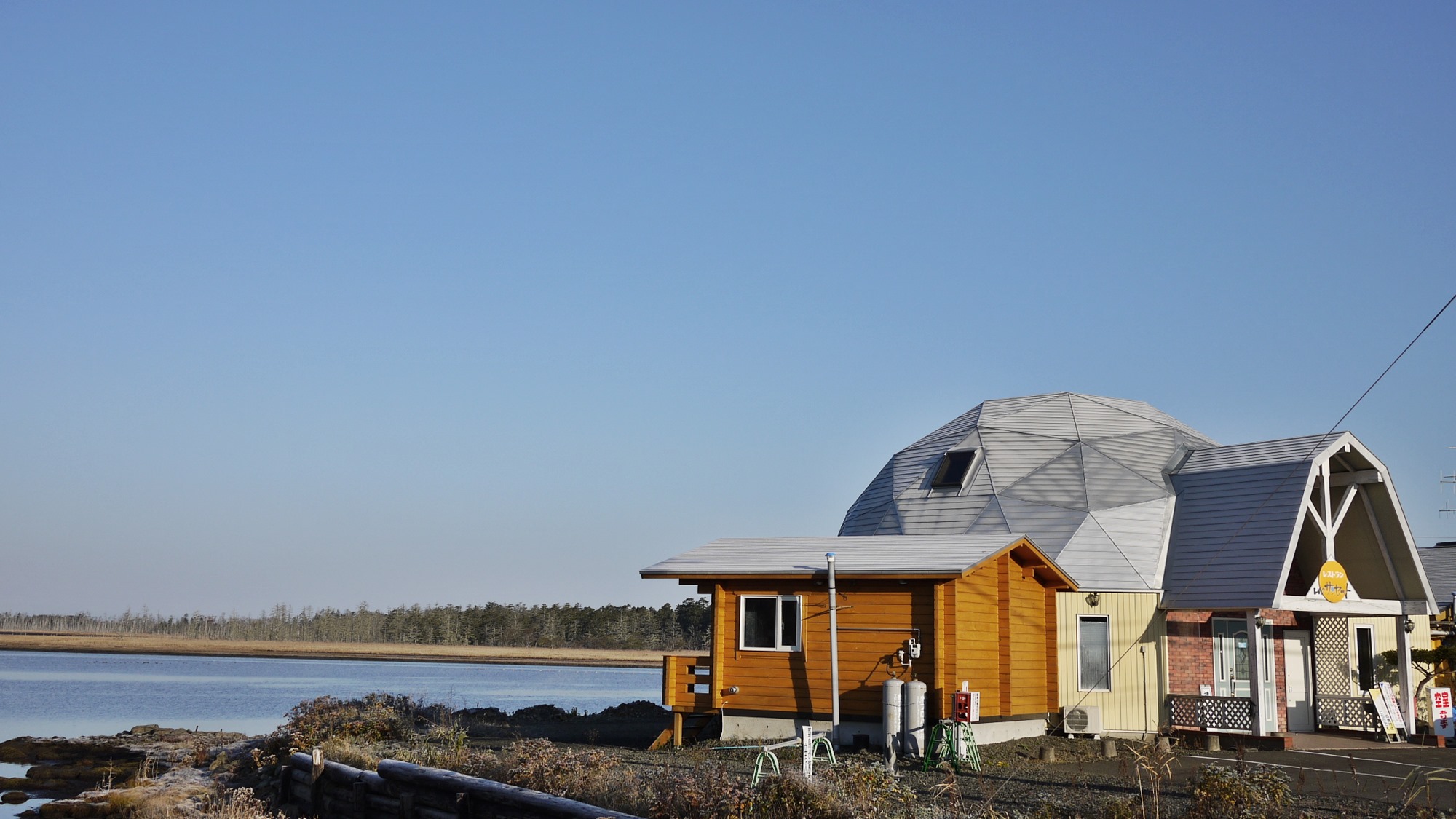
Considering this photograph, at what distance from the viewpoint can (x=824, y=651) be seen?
63.0 ft

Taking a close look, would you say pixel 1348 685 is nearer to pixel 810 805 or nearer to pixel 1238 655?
pixel 1238 655

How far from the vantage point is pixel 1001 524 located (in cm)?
2509

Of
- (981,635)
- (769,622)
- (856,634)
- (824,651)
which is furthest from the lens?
(769,622)

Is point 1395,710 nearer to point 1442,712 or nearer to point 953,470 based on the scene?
point 1442,712

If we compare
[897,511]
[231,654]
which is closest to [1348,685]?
[897,511]

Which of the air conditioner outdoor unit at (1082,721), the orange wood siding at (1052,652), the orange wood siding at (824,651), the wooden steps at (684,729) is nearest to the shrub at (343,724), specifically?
the wooden steps at (684,729)

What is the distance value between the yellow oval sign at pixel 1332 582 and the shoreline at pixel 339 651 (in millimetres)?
60275

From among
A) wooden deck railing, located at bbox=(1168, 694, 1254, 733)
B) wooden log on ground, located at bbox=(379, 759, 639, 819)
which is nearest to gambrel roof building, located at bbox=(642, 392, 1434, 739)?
wooden deck railing, located at bbox=(1168, 694, 1254, 733)

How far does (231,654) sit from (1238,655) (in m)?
81.5

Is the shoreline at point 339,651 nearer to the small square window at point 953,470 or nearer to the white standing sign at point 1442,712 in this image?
the small square window at point 953,470

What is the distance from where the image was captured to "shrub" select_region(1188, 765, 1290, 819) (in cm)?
1027

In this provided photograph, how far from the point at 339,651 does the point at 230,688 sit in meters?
43.6

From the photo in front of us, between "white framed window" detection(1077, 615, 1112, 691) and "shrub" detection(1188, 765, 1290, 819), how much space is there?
1213 cm

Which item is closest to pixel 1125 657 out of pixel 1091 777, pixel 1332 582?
pixel 1332 582
